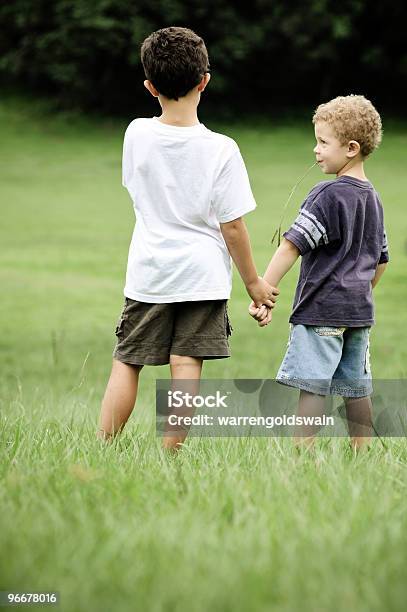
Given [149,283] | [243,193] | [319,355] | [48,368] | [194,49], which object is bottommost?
[48,368]

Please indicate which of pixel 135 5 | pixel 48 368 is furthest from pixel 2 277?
pixel 135 5

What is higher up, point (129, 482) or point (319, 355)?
point (319, 355)

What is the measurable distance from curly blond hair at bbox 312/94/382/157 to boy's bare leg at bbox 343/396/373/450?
0.84 metres

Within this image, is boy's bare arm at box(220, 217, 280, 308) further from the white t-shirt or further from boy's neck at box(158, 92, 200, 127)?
boy's neck at box(158, 92, 200, 127)

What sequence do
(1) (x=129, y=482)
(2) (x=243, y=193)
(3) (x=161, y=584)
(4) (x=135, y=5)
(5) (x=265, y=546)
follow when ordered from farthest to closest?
(4) (x=135, y=5) < (2) (x=243, y=193) < (1) (x=129, y=482) < (5) (x=265, y=546) < (3) (x=161, y=584)

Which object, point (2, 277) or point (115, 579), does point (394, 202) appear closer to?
point (2, 277)

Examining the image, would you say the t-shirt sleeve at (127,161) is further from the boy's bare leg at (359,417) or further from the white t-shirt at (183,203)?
the boy's bare leg at (359,417)

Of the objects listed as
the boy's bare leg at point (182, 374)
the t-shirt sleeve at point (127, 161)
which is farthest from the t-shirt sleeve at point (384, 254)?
the t-shirt sleeve at point (127, 161)

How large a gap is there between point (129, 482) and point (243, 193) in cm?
99

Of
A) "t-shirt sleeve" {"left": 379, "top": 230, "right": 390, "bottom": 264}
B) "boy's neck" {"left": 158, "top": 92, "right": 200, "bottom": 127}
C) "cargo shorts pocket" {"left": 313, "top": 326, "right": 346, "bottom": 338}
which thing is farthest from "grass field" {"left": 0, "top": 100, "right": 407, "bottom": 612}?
"boy's neck" {"left": 158, "top": 92, "right": 200, "bottom": 127}

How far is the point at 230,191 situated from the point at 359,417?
912mm

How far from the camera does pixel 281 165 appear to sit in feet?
61.1

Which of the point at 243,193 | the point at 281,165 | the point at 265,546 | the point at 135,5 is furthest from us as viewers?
the point at 135,5

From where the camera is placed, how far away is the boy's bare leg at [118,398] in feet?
10.7
